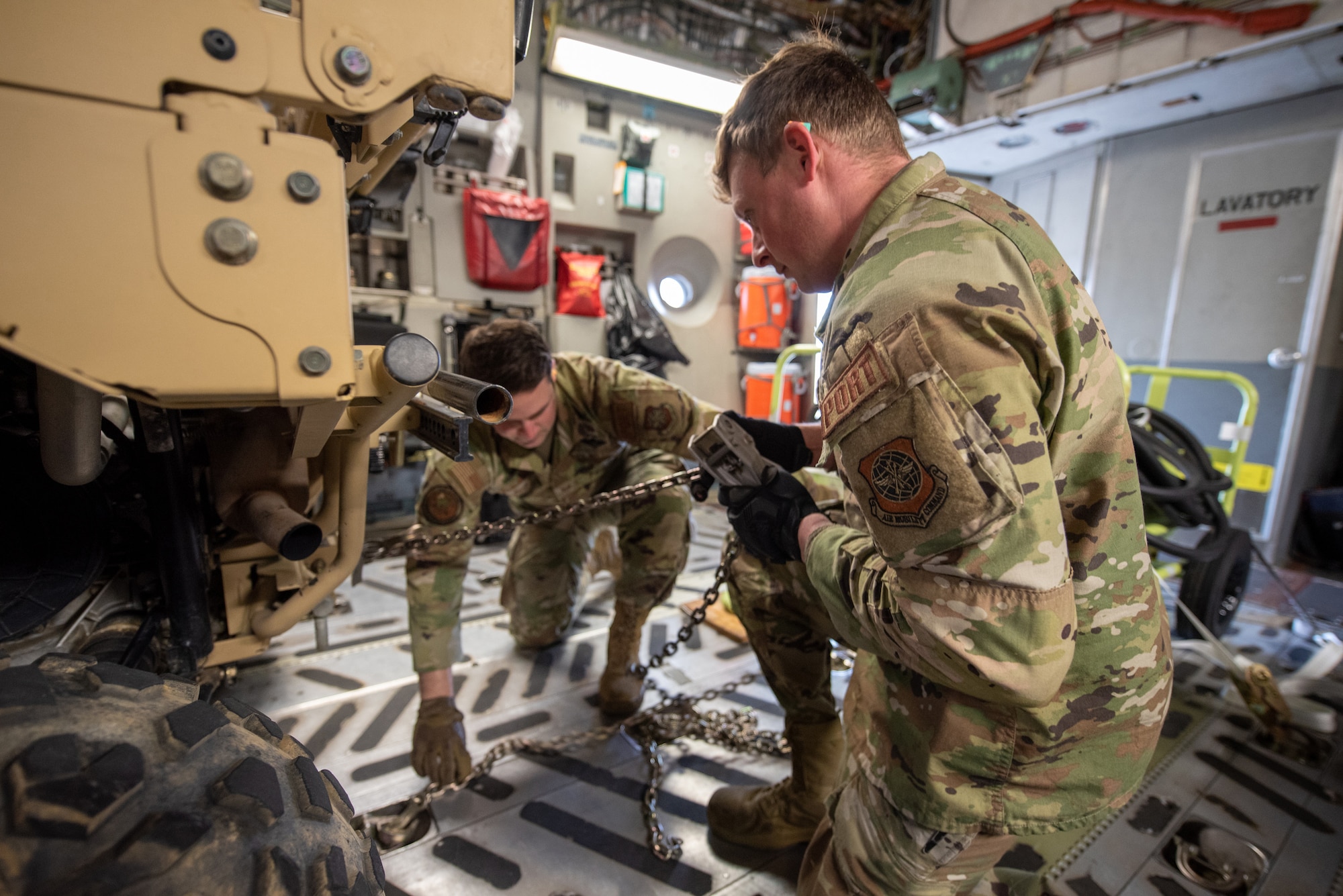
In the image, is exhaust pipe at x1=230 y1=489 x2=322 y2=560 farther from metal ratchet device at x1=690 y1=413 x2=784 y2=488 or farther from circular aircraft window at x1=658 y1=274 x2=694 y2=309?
circular aircraft window at x1=658 y1=274 x2=694 y2=309

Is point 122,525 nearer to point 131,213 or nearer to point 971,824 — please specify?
point 131,213

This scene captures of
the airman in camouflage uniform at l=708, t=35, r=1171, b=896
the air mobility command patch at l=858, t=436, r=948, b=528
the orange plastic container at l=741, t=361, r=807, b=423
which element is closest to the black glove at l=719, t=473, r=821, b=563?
the airman in camouflage uniform at l=708, t=35, r=1171, b=896

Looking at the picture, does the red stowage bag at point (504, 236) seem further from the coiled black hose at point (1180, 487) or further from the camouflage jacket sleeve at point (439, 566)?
the coiled black hose at point (1180, 487)

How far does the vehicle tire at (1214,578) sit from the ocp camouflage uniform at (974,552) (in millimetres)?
1889

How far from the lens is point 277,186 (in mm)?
559

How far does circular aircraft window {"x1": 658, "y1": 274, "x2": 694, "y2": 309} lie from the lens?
562 centimetres

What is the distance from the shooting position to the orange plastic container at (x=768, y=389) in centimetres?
471

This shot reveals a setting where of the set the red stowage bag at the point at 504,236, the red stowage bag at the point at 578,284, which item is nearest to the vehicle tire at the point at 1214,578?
the red stowage bag at the point at 578,284

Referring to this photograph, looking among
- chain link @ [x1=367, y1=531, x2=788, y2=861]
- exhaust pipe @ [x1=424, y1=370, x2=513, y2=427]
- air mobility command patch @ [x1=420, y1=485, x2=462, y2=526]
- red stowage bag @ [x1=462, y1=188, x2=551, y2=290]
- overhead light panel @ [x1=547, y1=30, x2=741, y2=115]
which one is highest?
overhead light panel @ [x1=547, y1=30, x2=741, y2=115]

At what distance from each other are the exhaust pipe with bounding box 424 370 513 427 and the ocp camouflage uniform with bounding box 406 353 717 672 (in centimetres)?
87

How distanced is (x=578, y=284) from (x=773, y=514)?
3832 millimetres

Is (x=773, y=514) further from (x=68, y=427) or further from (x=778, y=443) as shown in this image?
(x=68, y=427)

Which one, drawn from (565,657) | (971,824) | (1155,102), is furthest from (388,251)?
(1155,102)

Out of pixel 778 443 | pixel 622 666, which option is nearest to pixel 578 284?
pixel 622 666
